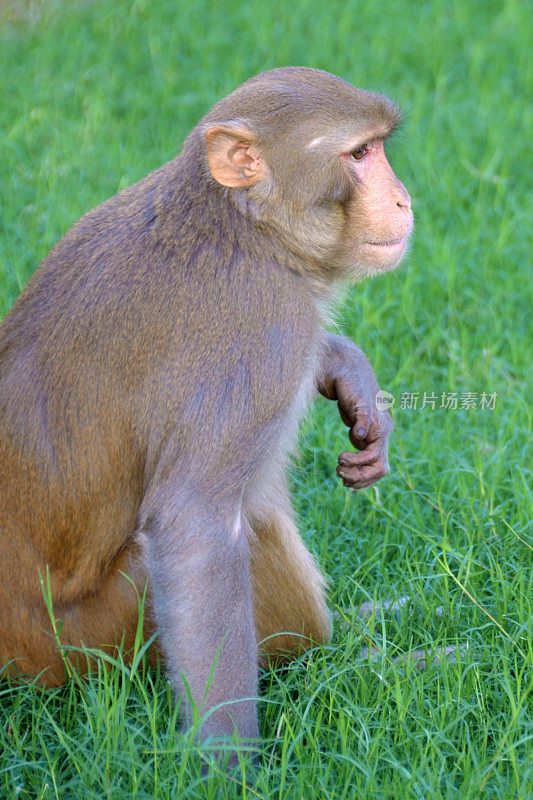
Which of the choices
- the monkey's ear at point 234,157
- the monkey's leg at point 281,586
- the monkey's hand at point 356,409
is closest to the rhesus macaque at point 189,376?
the monkey's ear at point 234,157

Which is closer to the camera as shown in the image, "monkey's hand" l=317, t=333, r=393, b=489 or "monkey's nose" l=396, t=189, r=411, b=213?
"monkey's nose" l=396, t=189, r=411, b=213

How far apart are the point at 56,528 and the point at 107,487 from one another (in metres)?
0.17

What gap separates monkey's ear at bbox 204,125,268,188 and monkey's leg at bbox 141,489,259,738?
0.81 metres

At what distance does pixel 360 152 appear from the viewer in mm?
2875

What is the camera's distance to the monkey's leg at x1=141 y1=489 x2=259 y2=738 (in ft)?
8.64

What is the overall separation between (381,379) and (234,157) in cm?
194

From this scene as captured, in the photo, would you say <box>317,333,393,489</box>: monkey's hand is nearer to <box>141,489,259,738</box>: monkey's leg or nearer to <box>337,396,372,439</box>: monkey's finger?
<box>337,396,372,439</box>: monkey's finger

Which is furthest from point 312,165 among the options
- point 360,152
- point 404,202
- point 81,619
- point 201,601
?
point 81,619

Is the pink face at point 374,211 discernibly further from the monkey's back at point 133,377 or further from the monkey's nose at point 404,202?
the monkey's back at point 133,377

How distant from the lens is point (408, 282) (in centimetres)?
494

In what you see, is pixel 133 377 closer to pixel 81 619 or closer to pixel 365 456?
pixel 81 619

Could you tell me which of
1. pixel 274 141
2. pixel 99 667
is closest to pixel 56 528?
pixel 99 667

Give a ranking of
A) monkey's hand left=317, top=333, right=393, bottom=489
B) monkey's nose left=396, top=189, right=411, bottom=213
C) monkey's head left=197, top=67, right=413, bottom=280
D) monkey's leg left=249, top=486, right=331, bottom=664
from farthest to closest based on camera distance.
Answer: monkey's hand left=317, top=333, right=393, bottom=489 → monkey's leg left=249, top=486, right=331, bottom=664 → monkey's nose left=396, top=189, right=411, bottom=213 → monkey's head left=197, top=67, right=413, bottom=280

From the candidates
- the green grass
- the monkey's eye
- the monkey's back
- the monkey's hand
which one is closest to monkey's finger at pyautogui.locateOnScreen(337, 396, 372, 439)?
the monkey's hand
